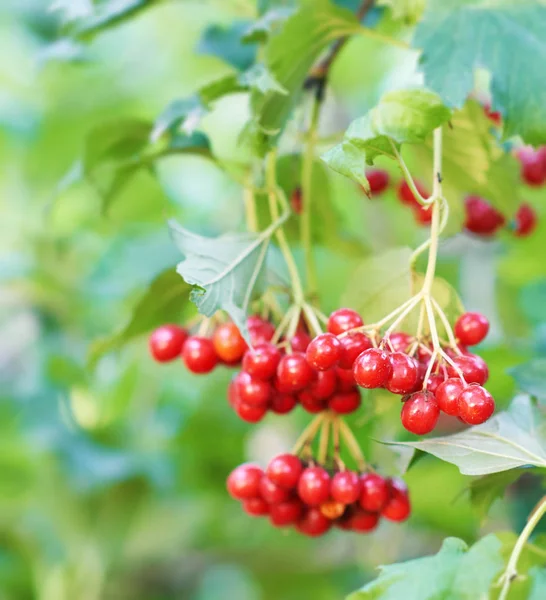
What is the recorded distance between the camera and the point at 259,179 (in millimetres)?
832

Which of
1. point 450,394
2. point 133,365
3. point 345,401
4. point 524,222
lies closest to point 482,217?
point 524,222

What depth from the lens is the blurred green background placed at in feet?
5.16

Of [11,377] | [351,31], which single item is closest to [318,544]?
[11,377]

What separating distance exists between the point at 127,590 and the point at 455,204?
1480mm

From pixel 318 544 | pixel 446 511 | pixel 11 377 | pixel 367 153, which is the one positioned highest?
pixel 367 153

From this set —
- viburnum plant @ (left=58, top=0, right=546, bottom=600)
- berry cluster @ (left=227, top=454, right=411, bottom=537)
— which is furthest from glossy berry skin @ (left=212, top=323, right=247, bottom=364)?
berry cluster @ (left=227, top=454, right=411, bottom=537)

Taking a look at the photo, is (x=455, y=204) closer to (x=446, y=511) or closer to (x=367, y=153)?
(x=367, y=153)

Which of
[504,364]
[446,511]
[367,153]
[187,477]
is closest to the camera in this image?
[367,153]

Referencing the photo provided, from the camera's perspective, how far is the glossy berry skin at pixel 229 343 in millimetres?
745

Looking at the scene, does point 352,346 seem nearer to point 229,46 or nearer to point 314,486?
point 314,486

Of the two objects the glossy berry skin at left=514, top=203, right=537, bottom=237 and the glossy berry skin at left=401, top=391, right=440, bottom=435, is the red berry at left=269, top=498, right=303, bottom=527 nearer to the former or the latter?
the glossy berry skin at left=401, top=391, right=440, bottom=435

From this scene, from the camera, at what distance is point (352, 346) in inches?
24.5

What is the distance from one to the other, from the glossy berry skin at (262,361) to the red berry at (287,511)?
5.8 inches

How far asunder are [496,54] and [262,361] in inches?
15.0
